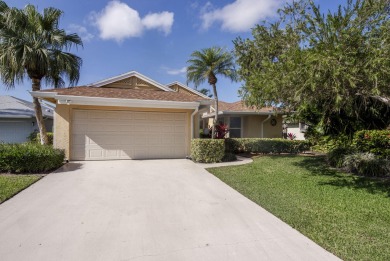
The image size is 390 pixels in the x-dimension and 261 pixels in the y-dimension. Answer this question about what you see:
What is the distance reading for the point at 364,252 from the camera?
318 cm

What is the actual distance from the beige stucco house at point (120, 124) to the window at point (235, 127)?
19.6 feet

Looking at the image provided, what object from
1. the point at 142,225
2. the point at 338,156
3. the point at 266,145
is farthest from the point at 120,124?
the point at 338,156

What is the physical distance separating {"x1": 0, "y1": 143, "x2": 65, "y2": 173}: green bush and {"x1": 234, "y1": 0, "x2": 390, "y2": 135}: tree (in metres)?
7.13

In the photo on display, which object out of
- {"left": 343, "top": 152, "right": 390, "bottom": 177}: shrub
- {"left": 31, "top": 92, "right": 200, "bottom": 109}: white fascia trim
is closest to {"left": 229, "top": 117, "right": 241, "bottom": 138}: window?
{"left": 31, "top": 92, "right": 200, "bottom": 109}: white fascia trim

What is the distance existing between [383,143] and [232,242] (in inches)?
349

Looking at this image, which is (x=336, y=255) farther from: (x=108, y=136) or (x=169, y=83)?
→ (x=169, y=83)

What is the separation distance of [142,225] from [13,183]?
15.7 ft

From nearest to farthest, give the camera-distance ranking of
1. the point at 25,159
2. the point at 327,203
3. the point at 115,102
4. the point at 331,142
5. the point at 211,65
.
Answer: the point at 327,203
the point at 25,159
the point at 115,102
the point at 331,142
the point at 211,65

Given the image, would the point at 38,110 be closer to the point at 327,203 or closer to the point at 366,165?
the point at 327,203

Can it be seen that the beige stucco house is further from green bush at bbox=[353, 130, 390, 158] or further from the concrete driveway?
green bush at bbox=[353, 130, 390, 158]

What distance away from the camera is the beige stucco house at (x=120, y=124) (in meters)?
10.2

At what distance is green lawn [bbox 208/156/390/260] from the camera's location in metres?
3.45

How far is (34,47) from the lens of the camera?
35.8 ft

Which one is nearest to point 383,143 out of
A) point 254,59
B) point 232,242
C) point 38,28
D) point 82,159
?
point 254,59
